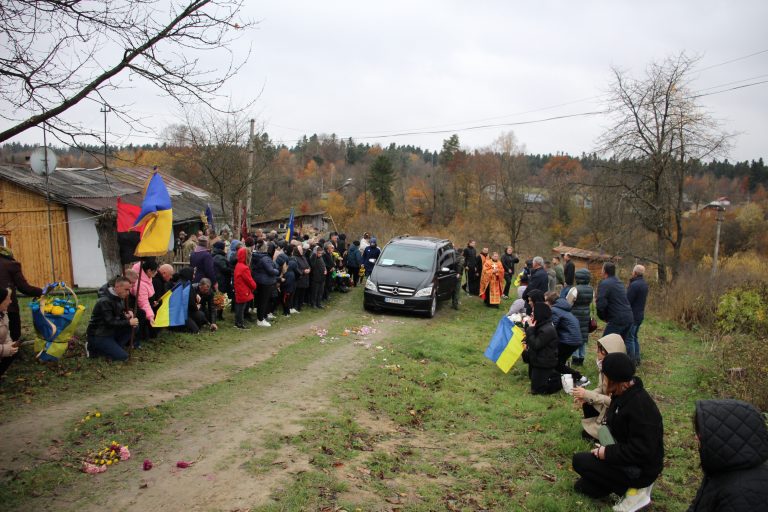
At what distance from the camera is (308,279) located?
1383cm

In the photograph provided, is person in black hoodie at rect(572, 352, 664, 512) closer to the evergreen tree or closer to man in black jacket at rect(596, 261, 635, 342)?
man in black jacket at rect(596, 261, 635, 342)

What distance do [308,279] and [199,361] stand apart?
532 centimetres

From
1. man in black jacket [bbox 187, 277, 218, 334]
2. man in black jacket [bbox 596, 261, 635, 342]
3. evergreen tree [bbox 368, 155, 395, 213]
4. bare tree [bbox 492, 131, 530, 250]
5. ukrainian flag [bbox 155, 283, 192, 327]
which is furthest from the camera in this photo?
evergreen tree [bbox 368, 155, 395, 213]

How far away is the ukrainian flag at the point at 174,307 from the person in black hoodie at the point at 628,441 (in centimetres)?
746

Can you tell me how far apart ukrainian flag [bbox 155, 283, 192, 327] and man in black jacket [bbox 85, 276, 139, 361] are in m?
1.16

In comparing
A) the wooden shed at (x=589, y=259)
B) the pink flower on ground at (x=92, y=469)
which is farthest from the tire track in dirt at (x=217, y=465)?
the wooden shed at (x=589, y=259)

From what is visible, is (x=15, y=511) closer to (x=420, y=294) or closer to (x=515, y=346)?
(x=515, y=346)

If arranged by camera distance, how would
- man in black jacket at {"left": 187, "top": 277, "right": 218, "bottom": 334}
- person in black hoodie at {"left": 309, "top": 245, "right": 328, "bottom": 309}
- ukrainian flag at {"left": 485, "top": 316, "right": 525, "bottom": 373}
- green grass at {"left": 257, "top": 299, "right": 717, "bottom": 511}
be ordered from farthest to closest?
person in black hoodie at {"left": 309, "top": 245, "right": 328, "bottom": 309} < man in black jacket at {"left": 187, "top": 277, "right": 218, "bottom": 334} < ukrainian flag at {"left": 485, "top": 316, "right": 525, "bottom": 373} < green grass at {"left": 257, "top": 299, "right": 717, "bottom": 511}

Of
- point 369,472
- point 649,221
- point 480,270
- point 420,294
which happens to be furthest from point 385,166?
point 369,472

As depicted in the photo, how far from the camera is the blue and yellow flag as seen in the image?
310 inches

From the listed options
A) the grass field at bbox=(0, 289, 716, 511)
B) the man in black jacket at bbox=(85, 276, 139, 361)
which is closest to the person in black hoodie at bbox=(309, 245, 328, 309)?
the grass field at bbox=(0, 289, 716, 511)

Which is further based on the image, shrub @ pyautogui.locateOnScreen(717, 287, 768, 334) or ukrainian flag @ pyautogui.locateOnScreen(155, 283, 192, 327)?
shrub @ pyautogui.locateOnScreen(717, 287, 768, 334)

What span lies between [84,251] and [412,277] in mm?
12214

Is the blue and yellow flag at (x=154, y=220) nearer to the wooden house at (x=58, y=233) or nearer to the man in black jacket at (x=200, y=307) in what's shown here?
the man in black jacket at (x=200, y=307)
